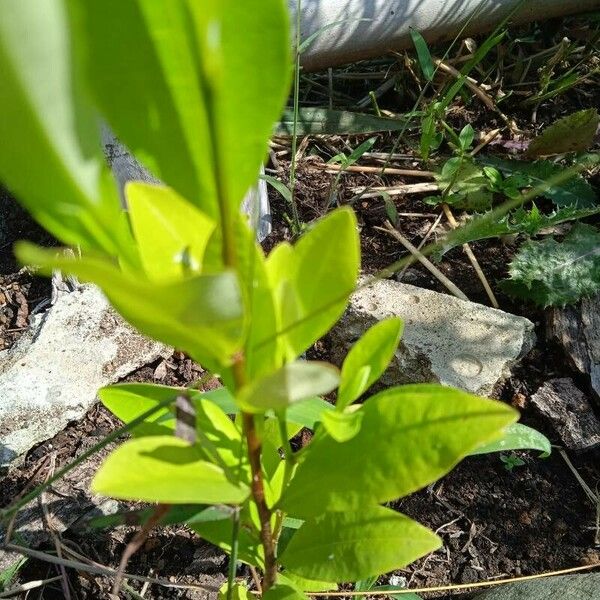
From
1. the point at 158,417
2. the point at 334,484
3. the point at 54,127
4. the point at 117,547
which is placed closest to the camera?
the point at 54,127

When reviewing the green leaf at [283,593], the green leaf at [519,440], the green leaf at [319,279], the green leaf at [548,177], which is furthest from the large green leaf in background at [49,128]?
the green leaf at [548,177]

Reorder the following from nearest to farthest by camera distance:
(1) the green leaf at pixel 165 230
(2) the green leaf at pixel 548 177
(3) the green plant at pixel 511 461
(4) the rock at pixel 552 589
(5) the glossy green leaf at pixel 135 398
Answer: (1) the green leaf at pixel 165 230 → (5) the glossy green leaf at pixel 135 398 → (4) the rock at pixel 552 589 → (3) the green plant at pixel 511 461 → (2) the green leaf at pixel 548 177

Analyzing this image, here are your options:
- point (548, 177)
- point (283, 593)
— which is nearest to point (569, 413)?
point (548, 177)

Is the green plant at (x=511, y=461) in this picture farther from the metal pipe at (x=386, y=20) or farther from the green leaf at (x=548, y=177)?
the metal pipe at (x=386, y=20)

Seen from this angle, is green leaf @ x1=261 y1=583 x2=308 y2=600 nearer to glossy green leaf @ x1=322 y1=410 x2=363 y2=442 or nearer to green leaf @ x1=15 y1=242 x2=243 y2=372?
glossy green leaf @ x1=322 y1=410 x2=363 y2=442

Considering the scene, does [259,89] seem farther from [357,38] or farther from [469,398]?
[357,38]

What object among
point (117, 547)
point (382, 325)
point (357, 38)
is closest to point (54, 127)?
point (382, 325)

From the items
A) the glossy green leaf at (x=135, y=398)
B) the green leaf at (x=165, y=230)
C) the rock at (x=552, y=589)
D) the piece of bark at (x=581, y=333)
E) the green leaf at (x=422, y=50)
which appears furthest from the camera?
the green leaf at (x=422, y=50)
